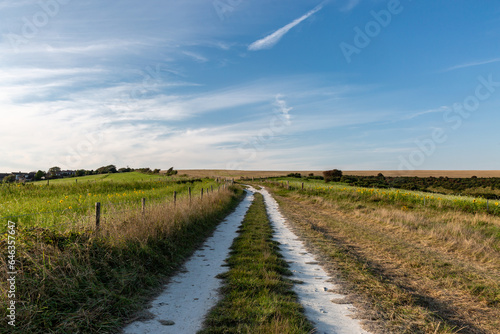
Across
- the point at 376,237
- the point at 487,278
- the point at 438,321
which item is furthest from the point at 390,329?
the point at 376,237

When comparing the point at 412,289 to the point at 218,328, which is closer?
the point at 218,328

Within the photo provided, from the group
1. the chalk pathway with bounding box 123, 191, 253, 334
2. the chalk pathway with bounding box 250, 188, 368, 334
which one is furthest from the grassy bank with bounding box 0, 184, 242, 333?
the chalk pathway with bounding box 250, 188, 368, 334

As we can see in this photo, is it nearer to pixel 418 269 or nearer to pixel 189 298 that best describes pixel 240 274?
pixel 189 298

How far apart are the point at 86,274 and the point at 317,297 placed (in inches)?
172

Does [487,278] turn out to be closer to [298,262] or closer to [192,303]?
[298,262]

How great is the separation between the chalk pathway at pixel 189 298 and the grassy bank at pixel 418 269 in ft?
9.53

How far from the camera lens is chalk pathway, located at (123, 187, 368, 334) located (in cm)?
450

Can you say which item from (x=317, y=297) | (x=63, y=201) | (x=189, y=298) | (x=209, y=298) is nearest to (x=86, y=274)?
(x=189, y=298)

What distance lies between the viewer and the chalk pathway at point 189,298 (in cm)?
447

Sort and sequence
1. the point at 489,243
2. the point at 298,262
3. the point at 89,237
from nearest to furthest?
the point at 89,237, the point at 298,262, the point at 489,243

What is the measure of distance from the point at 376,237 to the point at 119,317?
33.9 feet

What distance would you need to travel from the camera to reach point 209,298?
553 cm

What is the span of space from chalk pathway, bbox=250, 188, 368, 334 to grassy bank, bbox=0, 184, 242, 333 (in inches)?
122

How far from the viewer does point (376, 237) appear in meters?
11.9
